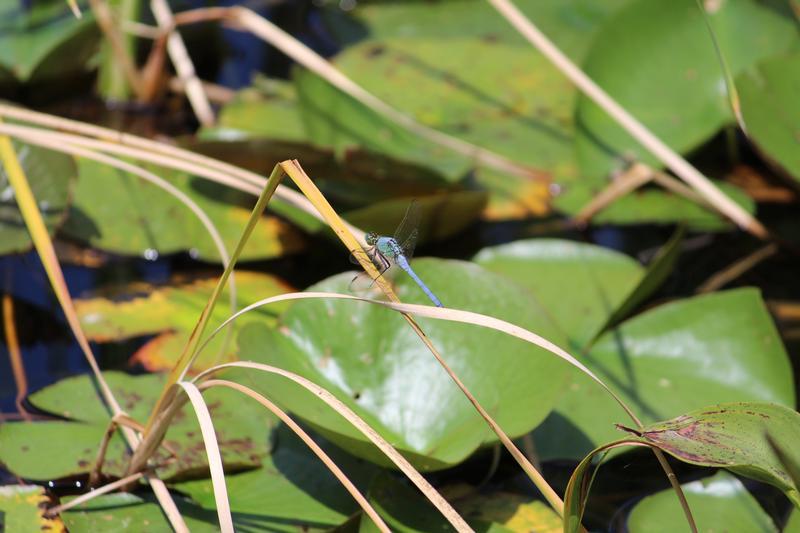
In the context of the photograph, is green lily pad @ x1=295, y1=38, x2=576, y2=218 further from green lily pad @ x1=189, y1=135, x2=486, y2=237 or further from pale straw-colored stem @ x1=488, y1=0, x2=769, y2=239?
pale straw-colored stem @ x1=488, y1=0, x2=769, y2=239

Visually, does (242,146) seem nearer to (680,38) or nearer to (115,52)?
(115,52)

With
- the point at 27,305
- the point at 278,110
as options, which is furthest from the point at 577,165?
the point at 27,305

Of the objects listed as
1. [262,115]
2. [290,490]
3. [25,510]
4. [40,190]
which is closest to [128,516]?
[25,510]

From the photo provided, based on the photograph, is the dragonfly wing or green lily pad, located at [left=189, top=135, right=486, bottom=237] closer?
the dragonfly wing

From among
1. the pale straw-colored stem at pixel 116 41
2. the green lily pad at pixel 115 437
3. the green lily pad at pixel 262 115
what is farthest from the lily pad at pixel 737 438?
the pale straw-colored stem at pixel 116 41

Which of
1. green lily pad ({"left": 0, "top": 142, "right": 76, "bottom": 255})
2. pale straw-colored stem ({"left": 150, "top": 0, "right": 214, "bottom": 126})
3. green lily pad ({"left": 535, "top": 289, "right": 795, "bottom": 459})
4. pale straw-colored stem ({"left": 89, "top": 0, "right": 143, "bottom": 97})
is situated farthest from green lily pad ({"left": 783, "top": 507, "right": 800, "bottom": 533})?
pale straw-colored stem ({"left": 89, "top": 0, "right": 143, "bottom": 97})

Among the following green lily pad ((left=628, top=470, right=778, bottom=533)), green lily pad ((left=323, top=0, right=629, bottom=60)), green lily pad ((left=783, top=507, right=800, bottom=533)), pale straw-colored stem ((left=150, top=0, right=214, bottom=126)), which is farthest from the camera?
green lily pad ((left=323, top=0, right=629, bottom=60))
